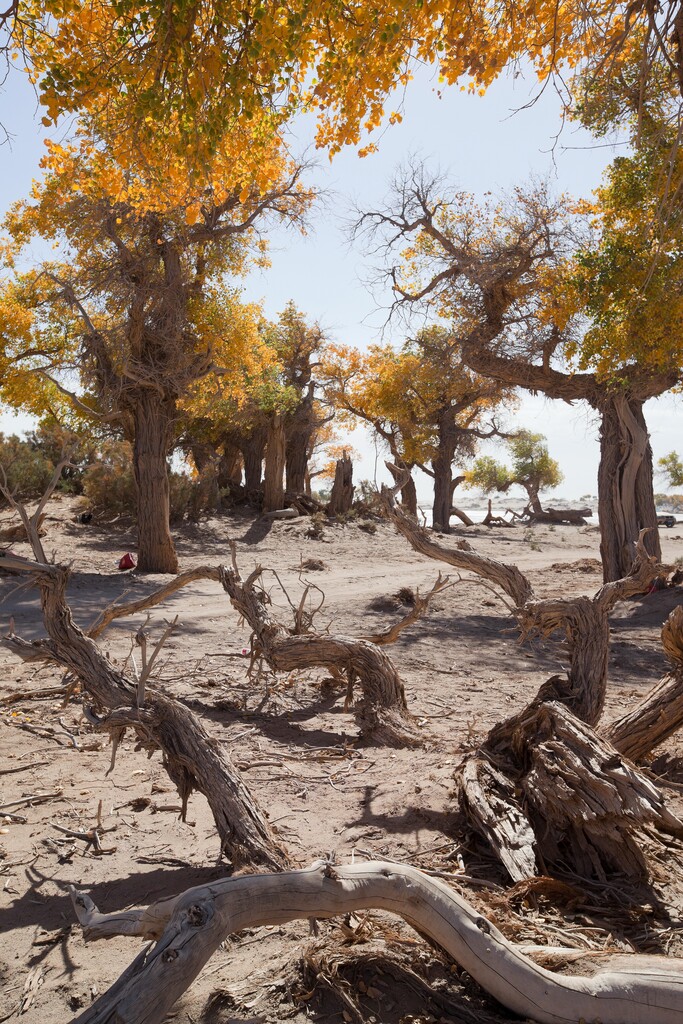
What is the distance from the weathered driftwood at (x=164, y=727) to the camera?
11.8 ft

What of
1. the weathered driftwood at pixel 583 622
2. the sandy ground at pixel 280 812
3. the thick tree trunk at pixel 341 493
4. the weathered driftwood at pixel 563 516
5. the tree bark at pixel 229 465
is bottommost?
the sandy ground at pixel 280 812

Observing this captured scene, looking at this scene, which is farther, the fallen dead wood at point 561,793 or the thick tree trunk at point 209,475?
the thick tree trunk at point 209,475

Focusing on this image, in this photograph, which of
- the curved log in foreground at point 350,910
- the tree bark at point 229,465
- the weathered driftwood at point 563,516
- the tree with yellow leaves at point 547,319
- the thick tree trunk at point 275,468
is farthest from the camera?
the weathered driftwood at point 563,516

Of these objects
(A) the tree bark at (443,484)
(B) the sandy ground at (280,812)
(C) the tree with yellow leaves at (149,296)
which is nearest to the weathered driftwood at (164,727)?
(B) the sandy ground at (280,812)

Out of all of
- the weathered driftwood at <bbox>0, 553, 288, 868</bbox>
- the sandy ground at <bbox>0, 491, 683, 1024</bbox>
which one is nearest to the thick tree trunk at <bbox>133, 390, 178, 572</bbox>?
the sandy ground at <bbox>0, 491, 683, 1024</bbox>

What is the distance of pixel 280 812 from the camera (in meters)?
4.33

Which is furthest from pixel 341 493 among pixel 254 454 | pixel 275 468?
pixel 254 454

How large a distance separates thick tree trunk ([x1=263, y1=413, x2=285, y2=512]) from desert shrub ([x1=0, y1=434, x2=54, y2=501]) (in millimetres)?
6122

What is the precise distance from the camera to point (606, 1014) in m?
2.32

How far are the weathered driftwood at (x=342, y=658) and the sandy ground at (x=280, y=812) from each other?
10.2 inches

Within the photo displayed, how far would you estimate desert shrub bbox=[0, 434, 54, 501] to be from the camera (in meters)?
19.9

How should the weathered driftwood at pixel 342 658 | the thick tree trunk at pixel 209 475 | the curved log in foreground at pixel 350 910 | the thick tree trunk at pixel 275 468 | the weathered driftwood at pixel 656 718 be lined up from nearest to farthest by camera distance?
the curved log in foreground at pixel 350 910, the weathered driftwood at pixel 656 718, the weathered driftwood at pixel 342 658, the thick tree trunk at pixel 209 475, the thick tree trunk at pixel 275 468

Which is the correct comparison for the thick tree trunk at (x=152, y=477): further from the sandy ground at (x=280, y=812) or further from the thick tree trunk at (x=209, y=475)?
the thick tree trunk at (x=209, y=475)

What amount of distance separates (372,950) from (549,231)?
12.2 meters
